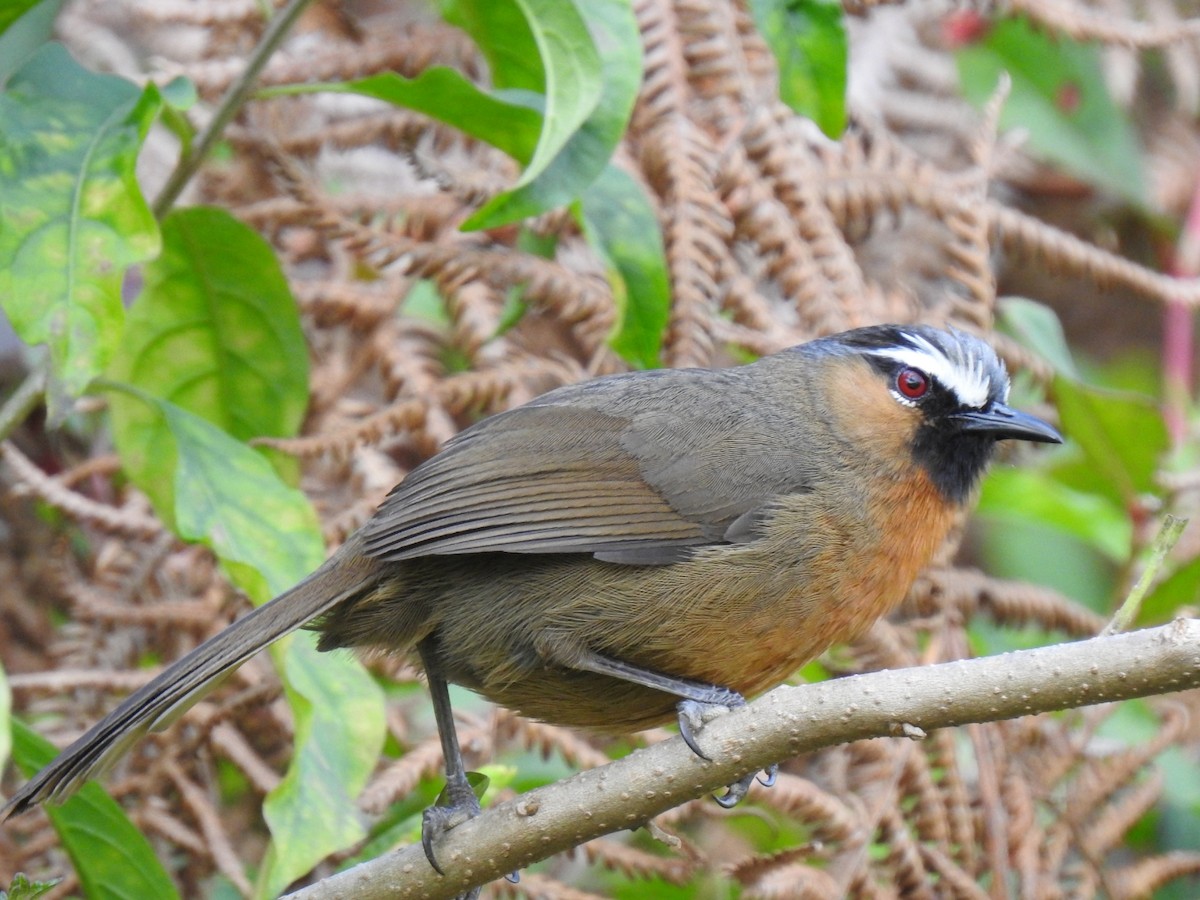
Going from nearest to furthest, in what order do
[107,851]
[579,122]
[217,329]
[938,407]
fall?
[579,122] < [107,851] < [938,407] < [217,329]

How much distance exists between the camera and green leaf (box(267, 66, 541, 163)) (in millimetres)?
3344

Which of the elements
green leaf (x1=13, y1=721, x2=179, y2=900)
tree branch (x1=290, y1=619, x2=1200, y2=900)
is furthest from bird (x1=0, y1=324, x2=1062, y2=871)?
green leaf (x1=13, y1=721, x2=179, y2=900)

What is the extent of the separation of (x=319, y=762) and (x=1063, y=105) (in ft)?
14.7

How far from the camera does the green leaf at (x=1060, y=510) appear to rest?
4902 mm

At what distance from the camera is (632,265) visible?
3.54 metres

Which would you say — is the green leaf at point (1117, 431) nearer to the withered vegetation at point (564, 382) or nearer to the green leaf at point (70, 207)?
the withered vegetation at point (564, 382)

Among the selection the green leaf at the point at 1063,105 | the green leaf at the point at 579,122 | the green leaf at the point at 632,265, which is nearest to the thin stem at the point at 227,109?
the green leaf at the point at 579,122

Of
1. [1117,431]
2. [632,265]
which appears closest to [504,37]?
[632,265]

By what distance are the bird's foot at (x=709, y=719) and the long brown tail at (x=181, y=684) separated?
29.3 inches

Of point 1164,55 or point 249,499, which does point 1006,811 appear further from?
point 1164,55

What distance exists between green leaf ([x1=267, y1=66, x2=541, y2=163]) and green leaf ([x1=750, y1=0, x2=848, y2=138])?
1.79ft

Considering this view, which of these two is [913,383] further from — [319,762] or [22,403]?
[22,403]

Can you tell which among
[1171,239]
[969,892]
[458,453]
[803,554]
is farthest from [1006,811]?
[1171,239]

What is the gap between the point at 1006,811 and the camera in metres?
3.77
